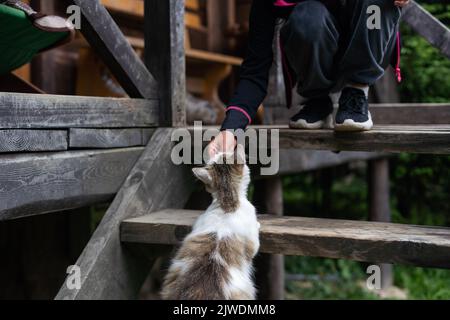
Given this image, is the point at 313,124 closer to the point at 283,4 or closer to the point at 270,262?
the point at 283,4

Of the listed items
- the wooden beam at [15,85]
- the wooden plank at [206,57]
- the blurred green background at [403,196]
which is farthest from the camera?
the blurred green background at [403,196]

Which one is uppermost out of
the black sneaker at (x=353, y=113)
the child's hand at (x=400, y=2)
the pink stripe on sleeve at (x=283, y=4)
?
the pink stripe on sleeve at (x=283, y=4)

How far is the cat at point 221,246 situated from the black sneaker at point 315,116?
0.55 m

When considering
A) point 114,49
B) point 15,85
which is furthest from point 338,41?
point 15,85

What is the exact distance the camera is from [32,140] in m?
2.23

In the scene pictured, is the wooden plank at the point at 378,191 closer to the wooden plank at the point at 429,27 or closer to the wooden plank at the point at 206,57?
the wooden plank at the point at 206,57

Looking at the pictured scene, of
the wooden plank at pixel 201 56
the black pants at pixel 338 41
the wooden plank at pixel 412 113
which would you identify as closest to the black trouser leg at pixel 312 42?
the black pants at pixel 338 41

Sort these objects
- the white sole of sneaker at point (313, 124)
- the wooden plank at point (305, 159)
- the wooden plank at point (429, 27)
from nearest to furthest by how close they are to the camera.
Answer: the white sole of sneaker at point (313, 124)
the wooden plank at point (429, 27)
the wooden plank at point (305, 159)

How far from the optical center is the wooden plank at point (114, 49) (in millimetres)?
2529

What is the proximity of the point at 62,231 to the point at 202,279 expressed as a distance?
110 inches

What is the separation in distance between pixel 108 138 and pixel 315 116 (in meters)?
0.93

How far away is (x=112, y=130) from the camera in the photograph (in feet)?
8.77

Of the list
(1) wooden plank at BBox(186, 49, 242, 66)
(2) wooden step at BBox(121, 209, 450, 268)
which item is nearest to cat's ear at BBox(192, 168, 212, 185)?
(2) wooden step at BBox(121, 209, 450, 268)

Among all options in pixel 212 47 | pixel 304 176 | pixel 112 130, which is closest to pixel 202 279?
pixel 112 130
